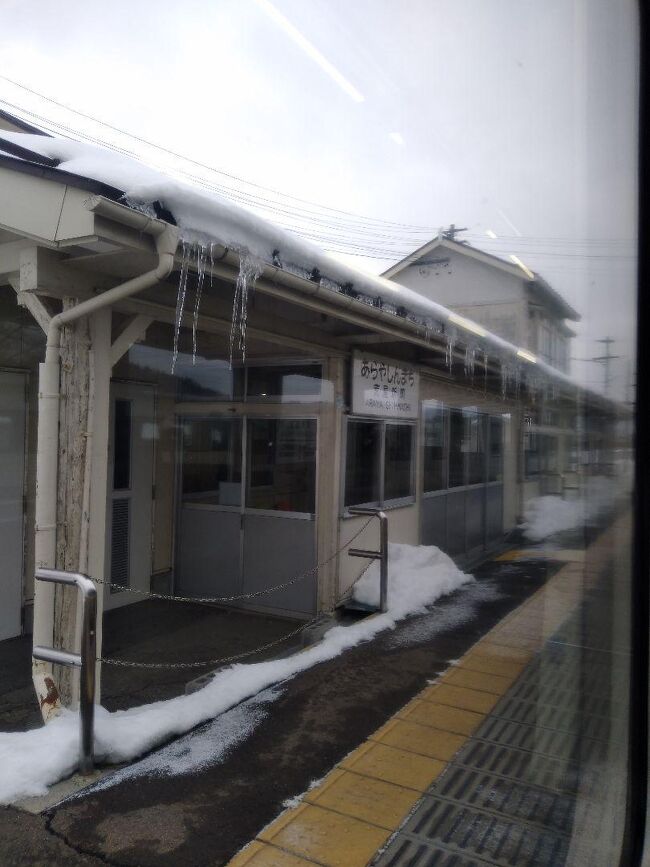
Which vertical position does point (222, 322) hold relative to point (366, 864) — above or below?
above

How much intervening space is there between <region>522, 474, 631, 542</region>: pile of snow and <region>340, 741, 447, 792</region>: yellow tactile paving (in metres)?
1.85

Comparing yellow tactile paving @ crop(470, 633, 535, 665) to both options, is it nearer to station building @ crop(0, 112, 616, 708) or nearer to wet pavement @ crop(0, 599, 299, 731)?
station building @ crop(0, 112, 616, 708)

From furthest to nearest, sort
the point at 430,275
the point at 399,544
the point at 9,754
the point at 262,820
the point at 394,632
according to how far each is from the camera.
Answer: the point at 399,544
the point at 394,632
the point at 430,275
the point at 9,754
the point at 262,820

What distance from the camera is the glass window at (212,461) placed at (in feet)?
20.7

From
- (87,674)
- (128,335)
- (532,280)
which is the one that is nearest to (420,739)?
(87,674)

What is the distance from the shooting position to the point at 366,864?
90.9 inches

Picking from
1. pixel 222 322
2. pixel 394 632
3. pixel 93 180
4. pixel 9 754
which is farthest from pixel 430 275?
pixel 9 754

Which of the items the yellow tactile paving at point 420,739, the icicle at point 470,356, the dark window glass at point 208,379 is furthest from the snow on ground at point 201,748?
the icicle at point 470,356

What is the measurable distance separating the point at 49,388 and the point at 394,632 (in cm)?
313

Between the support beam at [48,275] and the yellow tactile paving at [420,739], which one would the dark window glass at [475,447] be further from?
the support beam at [48,275]

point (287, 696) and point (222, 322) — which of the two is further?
point (222, 322)

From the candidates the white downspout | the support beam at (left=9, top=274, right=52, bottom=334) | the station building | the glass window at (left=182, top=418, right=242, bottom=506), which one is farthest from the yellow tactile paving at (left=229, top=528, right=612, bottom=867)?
the glass window at (left=182, top=418, right=242, bottom=506)

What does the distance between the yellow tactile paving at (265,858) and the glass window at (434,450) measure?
5591mm

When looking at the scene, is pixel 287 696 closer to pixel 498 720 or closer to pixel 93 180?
pixel 498 720
